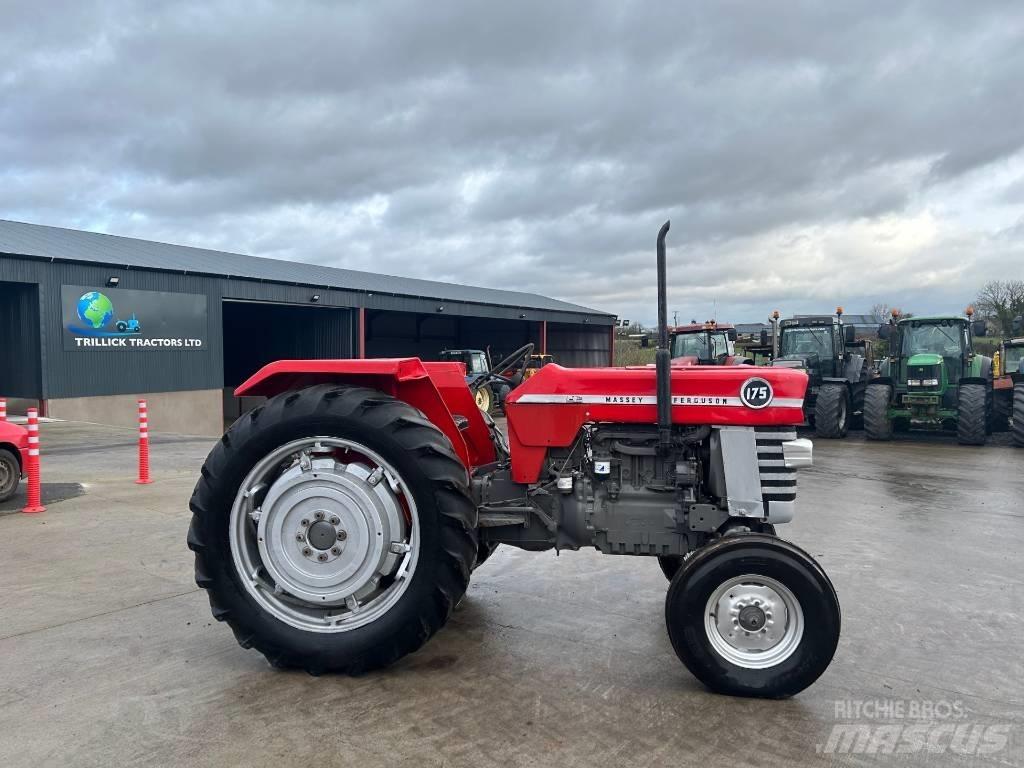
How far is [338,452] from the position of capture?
334 cm

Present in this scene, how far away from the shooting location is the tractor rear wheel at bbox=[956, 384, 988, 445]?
1194 cm

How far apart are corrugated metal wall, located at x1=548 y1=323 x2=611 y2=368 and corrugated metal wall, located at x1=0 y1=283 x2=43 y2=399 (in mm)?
20842

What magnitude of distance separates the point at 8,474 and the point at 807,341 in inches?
535

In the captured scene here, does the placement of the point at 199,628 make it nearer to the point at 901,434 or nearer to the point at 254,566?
the point at 254,566

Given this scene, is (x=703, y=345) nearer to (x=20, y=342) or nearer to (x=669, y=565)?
(x=669, y=565)

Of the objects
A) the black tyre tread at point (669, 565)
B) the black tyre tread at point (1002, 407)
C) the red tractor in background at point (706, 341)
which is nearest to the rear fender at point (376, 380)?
the black tyre tread at point (669, 565)

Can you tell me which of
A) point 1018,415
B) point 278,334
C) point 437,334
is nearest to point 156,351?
point 278,334

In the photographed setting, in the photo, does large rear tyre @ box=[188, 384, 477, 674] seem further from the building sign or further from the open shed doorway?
the open shed doorway

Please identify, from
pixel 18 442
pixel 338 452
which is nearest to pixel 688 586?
pixel 338 452

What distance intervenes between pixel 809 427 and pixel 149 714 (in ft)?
46.9

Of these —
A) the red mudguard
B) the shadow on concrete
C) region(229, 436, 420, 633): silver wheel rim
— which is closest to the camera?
region(229, 436, 420, 633): silver wheel rim

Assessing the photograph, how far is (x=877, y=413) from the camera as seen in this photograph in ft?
42.0

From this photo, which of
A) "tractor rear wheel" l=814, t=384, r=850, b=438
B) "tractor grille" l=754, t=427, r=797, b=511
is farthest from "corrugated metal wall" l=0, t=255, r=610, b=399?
"tractor grille" l=754, t=427, r=797, b=511

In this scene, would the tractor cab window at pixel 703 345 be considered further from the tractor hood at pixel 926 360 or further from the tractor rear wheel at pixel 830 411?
the tractor hood at pixel 926 360
